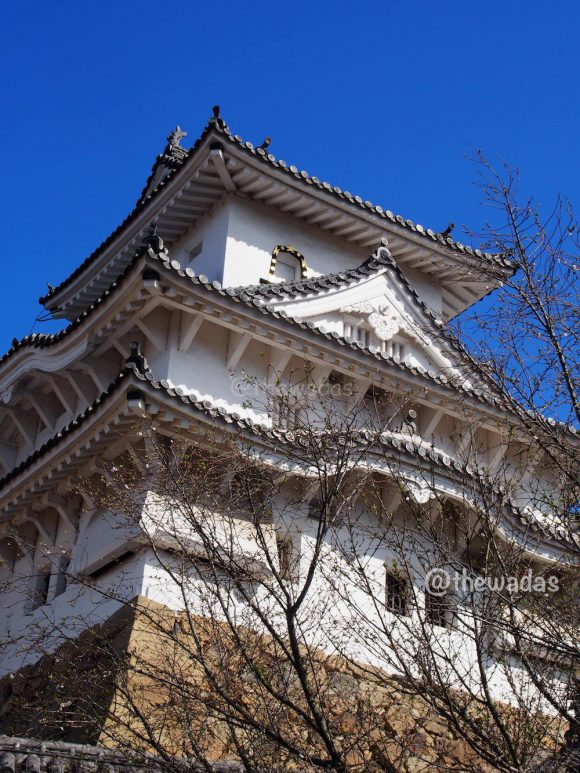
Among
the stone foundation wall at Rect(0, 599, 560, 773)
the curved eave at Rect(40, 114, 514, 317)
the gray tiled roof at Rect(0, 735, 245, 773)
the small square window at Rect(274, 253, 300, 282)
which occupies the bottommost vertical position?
the gray tiled roof at Rect(0, 735, 245, 773)

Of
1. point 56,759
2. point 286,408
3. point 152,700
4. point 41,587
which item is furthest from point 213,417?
point 56,759

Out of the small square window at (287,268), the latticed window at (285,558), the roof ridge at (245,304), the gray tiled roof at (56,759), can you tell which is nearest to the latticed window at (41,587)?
the roof ridge at (245,304)

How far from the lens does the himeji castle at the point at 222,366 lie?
42.2ft

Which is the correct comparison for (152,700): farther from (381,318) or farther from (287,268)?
(287,268)

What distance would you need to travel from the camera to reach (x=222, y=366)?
50.3 feet

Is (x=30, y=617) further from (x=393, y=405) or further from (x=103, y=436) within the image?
(x=393, y=405)

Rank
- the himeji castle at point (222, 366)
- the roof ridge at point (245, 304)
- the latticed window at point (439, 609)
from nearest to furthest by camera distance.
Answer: the latticed window at point (439, 609) < the himeji castle at point (222, 366) < the roof ridge at point (245, 304)

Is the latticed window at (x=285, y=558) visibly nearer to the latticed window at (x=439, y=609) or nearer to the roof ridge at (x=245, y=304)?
the latticed window at (x=439, y=609)

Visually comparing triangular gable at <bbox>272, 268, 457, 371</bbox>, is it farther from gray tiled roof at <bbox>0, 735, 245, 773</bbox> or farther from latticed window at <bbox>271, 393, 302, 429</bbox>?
gray tiled roof at <bbox>0, 735, 245, 773</bbox>

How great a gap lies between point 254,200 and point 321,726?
1265 cm

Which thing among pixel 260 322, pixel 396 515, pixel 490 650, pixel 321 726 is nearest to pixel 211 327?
pixel 260 322

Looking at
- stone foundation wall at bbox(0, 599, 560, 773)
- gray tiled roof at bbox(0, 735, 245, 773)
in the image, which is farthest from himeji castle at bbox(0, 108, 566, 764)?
gray tiled roof at bbox(0, 735, 245, 773)

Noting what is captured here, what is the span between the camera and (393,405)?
1534 centimetres

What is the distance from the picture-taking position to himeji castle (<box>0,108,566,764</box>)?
1288 centimetres
